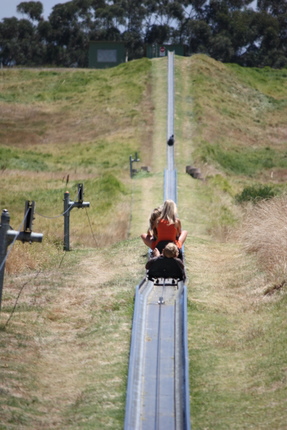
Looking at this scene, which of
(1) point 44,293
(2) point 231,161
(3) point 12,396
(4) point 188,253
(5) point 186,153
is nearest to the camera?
(3) point 12,396

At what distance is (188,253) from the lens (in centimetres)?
1650

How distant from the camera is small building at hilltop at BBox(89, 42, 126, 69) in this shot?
225 ft

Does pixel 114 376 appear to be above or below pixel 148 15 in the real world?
below

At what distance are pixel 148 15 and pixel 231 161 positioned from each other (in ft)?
174

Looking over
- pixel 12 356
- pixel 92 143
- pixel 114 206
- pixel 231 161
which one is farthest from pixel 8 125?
pixel 12 356

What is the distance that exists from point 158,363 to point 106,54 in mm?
60938

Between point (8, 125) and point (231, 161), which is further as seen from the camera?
point (8, 125)

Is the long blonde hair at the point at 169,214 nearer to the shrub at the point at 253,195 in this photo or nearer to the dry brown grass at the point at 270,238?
the dry brown grass at the point at 270,238

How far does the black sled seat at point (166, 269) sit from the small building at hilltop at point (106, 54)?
5797 cm

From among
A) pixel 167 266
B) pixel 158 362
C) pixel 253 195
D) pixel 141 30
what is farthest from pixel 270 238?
pixel 141 30

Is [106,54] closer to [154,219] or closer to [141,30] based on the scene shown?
→ [141,30]

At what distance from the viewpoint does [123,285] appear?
44.8 feet

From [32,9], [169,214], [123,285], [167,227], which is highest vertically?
[32,9]

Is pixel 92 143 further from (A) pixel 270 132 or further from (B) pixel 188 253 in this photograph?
(B) pixel 188 253
